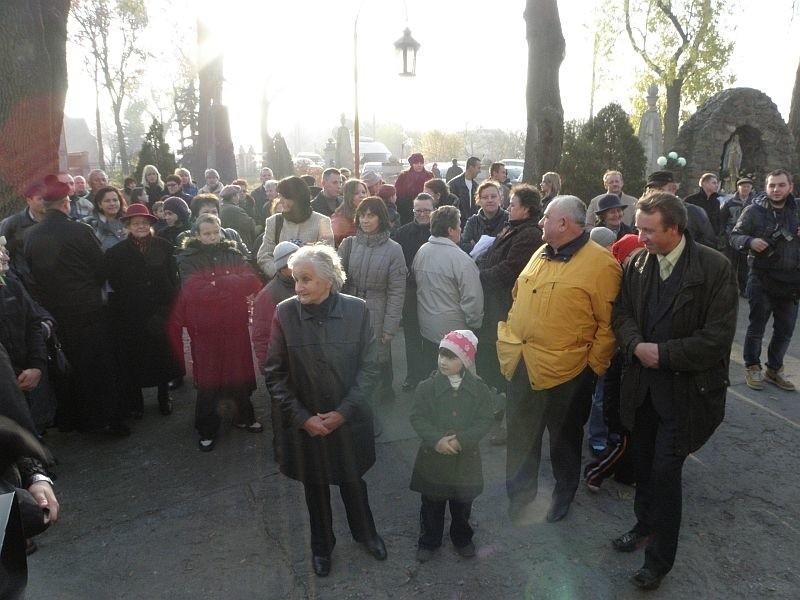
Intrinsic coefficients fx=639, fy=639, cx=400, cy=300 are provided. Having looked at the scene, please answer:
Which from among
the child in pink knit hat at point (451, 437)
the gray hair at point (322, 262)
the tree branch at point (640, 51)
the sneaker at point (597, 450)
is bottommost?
the sneaker at point (597, 450)

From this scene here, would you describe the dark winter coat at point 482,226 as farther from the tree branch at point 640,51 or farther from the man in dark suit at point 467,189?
the tree branch at point 640,51

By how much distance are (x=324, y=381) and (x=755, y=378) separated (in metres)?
4.58

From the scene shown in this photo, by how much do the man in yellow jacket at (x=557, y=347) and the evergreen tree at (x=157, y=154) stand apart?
1744 cm

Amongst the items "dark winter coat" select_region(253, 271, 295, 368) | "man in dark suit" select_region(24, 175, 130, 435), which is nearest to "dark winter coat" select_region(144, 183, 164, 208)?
"man in dark suit" select_region(24, 175, 130, 435)

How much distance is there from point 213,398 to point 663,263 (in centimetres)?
359

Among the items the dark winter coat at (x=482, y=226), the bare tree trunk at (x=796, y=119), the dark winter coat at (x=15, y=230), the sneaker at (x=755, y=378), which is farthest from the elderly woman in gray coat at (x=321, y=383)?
the bare tree trunk at (x=796, y=119)

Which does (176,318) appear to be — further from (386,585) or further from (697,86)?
(697,86)

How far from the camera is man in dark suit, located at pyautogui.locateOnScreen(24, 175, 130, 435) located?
16.2ft

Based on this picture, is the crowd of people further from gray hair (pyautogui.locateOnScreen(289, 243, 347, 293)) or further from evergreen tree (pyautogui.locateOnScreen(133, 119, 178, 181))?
evergreen tree (pyautogui.locateOnScreen(133, 119, 178, 181))

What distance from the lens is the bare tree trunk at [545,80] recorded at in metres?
11.2

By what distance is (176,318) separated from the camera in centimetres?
569

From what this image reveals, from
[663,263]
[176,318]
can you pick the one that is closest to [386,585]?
[663,263]

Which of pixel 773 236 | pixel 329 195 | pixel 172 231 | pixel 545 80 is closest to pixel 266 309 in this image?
pixel 172 231

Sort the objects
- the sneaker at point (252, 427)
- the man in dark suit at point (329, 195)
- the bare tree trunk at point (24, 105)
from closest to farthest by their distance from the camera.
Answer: the sneaker at point (252, 427) < the bare tree trunk at point (24, 105) < the man in dark suit at point (329, 195)
